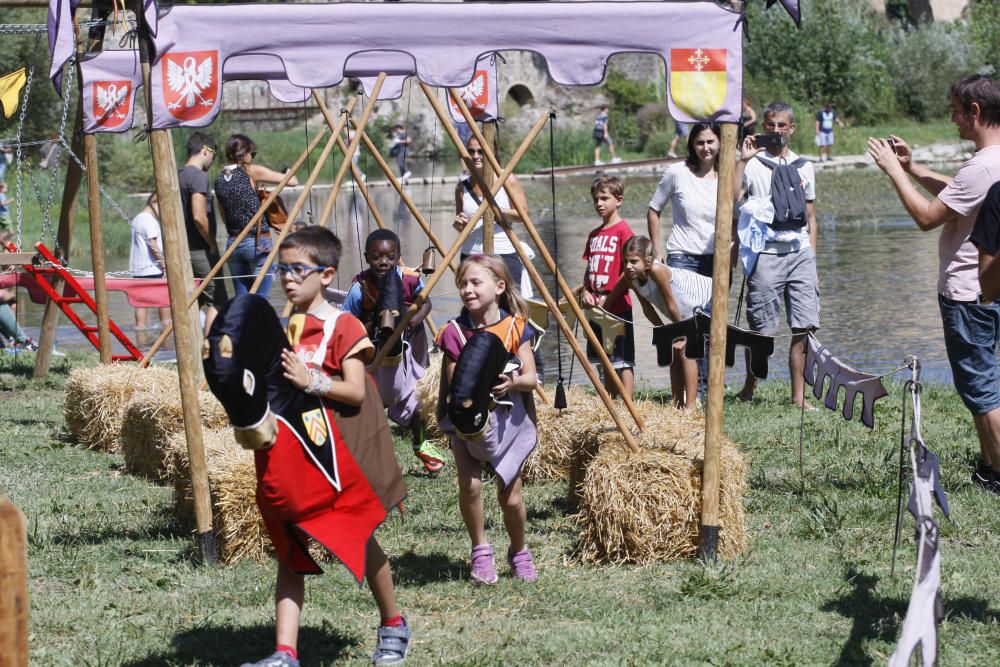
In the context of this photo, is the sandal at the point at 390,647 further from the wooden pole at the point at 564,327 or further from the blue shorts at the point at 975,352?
the blue shorts at the point at 975,352

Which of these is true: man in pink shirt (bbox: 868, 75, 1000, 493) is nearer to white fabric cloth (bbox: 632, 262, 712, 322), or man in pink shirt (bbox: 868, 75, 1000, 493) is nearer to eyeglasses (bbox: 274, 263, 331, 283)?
white fabric cloth (bbox: 632, 262, 712, 322)

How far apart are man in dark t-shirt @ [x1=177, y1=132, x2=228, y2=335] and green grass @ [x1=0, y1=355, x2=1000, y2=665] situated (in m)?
3.12

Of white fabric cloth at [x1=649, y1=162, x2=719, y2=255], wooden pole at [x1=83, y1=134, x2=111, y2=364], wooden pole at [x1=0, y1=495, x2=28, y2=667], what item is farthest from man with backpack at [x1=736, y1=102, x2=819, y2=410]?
Result: wooden pole at [x1=0, y1=495, x2=28, y2=667]

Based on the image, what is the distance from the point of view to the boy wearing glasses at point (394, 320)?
697 cm

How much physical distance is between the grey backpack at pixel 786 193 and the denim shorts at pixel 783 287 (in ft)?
0.86

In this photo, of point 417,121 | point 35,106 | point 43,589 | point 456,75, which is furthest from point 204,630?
point 417,121

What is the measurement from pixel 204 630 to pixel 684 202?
14.8 feet

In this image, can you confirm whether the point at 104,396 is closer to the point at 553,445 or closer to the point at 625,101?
the point at 553,445

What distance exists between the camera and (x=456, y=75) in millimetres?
5777

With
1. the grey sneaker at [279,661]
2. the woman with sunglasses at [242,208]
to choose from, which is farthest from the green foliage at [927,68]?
the grey sneaker at [279,661]

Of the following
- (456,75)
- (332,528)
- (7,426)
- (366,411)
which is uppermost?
(456,75)

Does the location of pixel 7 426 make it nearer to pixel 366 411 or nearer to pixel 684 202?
pixel 684 202

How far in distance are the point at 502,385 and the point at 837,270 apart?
11331 mm

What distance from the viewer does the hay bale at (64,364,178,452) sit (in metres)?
8.40
